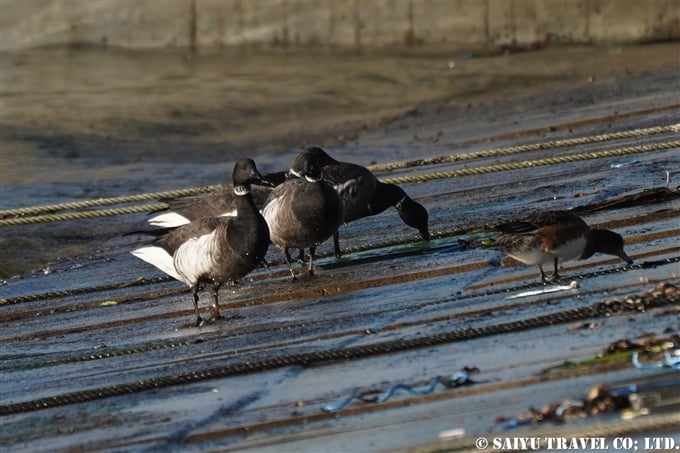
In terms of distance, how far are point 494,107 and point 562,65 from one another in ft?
9.03

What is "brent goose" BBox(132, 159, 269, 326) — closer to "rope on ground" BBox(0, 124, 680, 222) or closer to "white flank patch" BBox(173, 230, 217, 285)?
"white flank patch" BBox(173, 230, 217, 285)

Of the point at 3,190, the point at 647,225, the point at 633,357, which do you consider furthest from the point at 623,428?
the point at 3,190

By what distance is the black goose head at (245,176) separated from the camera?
33.2 ft

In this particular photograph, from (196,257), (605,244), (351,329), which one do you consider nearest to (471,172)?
(196,257)

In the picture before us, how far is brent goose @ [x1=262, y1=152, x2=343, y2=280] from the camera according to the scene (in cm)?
1048

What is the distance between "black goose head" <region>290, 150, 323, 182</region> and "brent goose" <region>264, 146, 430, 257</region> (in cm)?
73

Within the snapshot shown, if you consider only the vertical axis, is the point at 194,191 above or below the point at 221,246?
below

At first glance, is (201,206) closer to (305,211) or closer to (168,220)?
(168,220)

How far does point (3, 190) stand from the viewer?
53.5 ft

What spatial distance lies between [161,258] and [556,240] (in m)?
3.11

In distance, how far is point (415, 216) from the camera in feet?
38.4

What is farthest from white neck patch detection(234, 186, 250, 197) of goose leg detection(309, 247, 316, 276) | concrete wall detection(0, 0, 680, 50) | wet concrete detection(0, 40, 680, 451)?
concrete wall detection(0, 0, 680, 50)

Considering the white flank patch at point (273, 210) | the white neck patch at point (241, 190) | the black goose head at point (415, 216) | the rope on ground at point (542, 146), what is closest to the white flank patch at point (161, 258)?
the white neck patch at point (241, 190)

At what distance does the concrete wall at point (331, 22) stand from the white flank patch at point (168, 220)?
1161 centimetres
